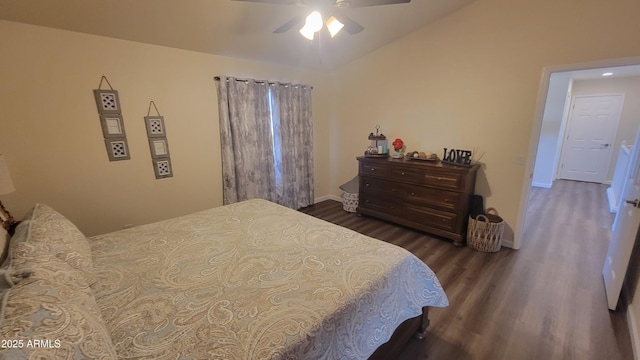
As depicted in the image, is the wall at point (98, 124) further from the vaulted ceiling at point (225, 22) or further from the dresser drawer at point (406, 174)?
the dresser drawer at point (406, 174)

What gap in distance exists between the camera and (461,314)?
1.99 metres

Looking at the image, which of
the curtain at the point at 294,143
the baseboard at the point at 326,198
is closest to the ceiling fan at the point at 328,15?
the curtain at the point at 294,143

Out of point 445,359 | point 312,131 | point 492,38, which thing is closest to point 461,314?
point 445,359

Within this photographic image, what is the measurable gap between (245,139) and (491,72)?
3196mm

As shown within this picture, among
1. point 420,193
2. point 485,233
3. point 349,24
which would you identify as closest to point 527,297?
point 485,233

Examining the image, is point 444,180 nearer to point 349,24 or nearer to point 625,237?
point 625,237

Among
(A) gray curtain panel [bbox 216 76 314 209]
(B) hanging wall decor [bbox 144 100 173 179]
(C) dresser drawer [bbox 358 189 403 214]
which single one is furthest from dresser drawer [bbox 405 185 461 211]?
(B) hanging wall decor [bbox 144 100 173 179]

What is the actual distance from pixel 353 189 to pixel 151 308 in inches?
139

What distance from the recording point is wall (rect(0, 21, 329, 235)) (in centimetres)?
214

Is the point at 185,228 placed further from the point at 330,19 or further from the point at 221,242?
the point at 330,19

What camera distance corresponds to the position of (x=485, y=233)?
2.87 meters

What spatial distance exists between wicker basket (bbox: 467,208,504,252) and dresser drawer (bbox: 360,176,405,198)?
93 centimetres

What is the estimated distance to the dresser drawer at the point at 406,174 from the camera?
3.26m

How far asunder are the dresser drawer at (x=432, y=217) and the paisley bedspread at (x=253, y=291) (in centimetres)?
167
